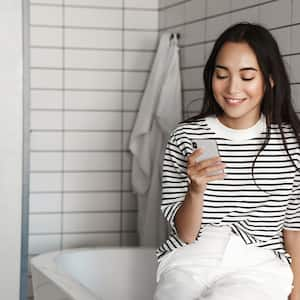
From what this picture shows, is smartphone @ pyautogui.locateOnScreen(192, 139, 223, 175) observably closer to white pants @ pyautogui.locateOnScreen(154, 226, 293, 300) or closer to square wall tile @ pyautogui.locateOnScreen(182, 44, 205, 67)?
white pants @ pyautogui.locateOnScreen(154, 226, 293, 300)

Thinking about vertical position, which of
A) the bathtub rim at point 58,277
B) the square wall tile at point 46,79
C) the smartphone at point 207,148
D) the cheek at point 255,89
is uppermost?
the square wall tile at point 46,79

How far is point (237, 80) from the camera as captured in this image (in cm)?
205

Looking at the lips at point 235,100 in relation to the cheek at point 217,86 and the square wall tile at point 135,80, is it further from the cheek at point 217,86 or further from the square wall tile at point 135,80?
the square wall tile at point 135,80

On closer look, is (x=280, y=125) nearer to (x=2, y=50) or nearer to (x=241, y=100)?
(x=241, y=100)

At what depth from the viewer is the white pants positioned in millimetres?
2023

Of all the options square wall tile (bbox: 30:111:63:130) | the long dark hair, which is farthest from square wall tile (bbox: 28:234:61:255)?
the long dark hair

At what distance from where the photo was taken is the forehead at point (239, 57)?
6.72ft

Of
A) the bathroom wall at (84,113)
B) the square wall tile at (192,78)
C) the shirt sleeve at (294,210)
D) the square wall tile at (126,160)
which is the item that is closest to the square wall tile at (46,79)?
the bathroom wall at (84,113)

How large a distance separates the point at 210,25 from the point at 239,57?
0.92m

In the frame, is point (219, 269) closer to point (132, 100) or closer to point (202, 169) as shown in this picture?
point (202, 169)

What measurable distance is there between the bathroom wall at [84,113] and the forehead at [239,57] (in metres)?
1.34

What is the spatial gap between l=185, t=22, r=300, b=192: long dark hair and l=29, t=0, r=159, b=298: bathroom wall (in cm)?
121

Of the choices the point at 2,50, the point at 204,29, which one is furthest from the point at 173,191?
the point at 204,29

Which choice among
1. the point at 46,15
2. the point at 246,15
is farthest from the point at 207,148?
the point at 46,15
